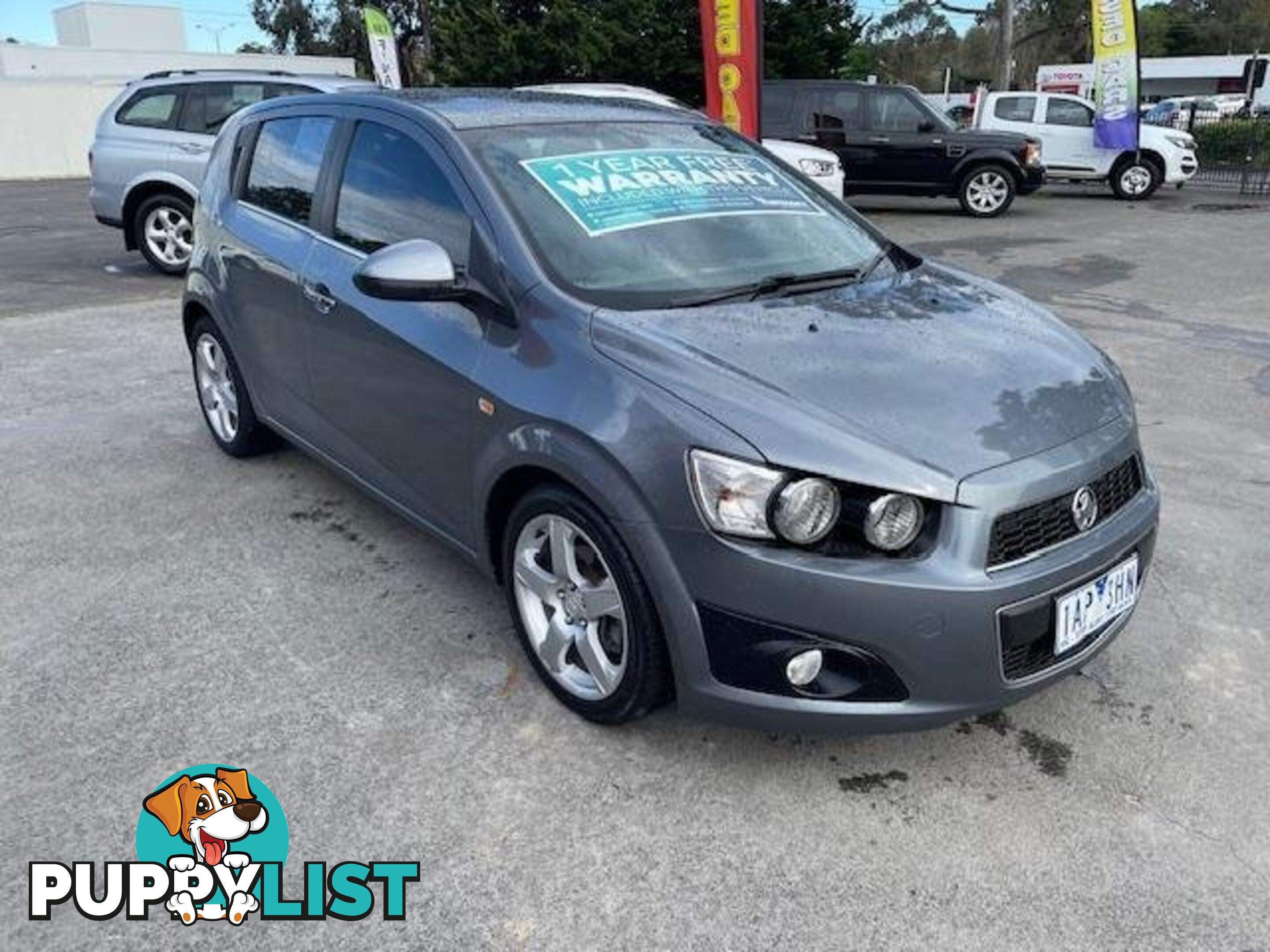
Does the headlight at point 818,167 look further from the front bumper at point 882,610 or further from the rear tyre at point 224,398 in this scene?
the front bumper at point 882,610

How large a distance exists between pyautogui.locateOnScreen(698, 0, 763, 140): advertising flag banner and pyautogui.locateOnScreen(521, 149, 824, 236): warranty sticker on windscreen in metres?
8.37

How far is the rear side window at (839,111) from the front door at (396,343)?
486 inches

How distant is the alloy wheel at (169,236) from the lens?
32.4 feet

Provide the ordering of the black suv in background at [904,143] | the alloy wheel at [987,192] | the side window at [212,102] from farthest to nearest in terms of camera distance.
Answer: the alloy wheel at [987,192] < the black suv in background at [904,143] < the side window at [212,102]

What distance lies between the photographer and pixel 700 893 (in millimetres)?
2252

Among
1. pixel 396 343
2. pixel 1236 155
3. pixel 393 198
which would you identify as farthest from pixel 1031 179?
pixel 396 343

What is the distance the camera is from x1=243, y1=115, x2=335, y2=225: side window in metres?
3.86

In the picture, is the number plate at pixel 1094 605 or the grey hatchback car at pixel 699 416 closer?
the grey hatchback car at pixel 699 416

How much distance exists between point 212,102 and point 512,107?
752 centimetres

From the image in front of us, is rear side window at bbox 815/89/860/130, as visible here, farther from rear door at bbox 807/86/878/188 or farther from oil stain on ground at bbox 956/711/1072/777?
oil stain on ground at bbox 956/711/1072/777

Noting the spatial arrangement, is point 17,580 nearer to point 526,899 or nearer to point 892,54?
point 526,899

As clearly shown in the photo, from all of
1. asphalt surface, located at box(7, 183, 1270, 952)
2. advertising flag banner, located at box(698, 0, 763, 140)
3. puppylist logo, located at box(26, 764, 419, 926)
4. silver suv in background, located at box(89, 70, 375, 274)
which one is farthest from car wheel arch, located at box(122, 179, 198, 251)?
puppylist logo, located at box(26, 764, 419, 926)

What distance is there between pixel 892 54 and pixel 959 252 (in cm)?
6267

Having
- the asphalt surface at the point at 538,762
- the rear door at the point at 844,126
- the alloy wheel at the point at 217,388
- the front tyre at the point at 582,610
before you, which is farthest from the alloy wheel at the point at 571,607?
the rear door at the point at 844,126
